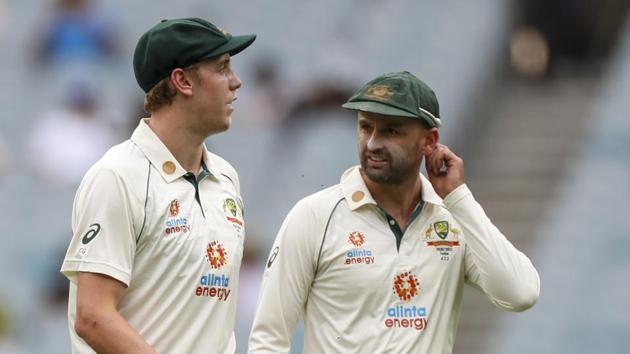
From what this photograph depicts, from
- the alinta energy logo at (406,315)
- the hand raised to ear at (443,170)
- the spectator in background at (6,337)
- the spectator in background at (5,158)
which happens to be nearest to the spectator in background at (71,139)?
the spectator in background at (5,158)

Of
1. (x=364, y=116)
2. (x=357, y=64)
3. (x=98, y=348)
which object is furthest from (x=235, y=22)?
(x=98, y=348)

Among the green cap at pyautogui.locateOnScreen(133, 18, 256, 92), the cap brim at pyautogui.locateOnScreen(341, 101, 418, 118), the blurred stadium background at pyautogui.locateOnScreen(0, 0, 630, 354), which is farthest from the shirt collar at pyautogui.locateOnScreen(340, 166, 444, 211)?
the blurred stadium background at pyautogui.locateOnScreen(0, 0, 630, 354)

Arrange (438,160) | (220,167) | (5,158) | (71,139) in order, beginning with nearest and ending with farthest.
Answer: (220,167) → (438,160) → (71,139) → (5,158)

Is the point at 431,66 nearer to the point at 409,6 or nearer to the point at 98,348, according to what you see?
the point at 409,6

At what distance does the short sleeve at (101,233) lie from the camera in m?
3.63

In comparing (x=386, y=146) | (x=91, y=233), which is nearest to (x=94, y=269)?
(x=91, y=233)

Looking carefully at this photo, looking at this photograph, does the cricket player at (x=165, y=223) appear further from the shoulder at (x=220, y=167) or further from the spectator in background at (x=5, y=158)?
the spectator in background at (x=5, y=158)

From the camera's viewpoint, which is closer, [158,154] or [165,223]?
[165,223]

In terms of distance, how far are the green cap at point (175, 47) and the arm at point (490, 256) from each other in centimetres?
81

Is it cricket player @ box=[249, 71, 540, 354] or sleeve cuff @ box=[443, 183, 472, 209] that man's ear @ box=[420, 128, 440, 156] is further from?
sleeve cuff @ box=[443, 183, 472, 209]

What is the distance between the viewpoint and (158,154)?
3.87 m

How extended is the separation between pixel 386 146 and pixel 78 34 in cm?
684

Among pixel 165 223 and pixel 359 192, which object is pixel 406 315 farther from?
pixel 165 223

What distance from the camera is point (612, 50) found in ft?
35.7
